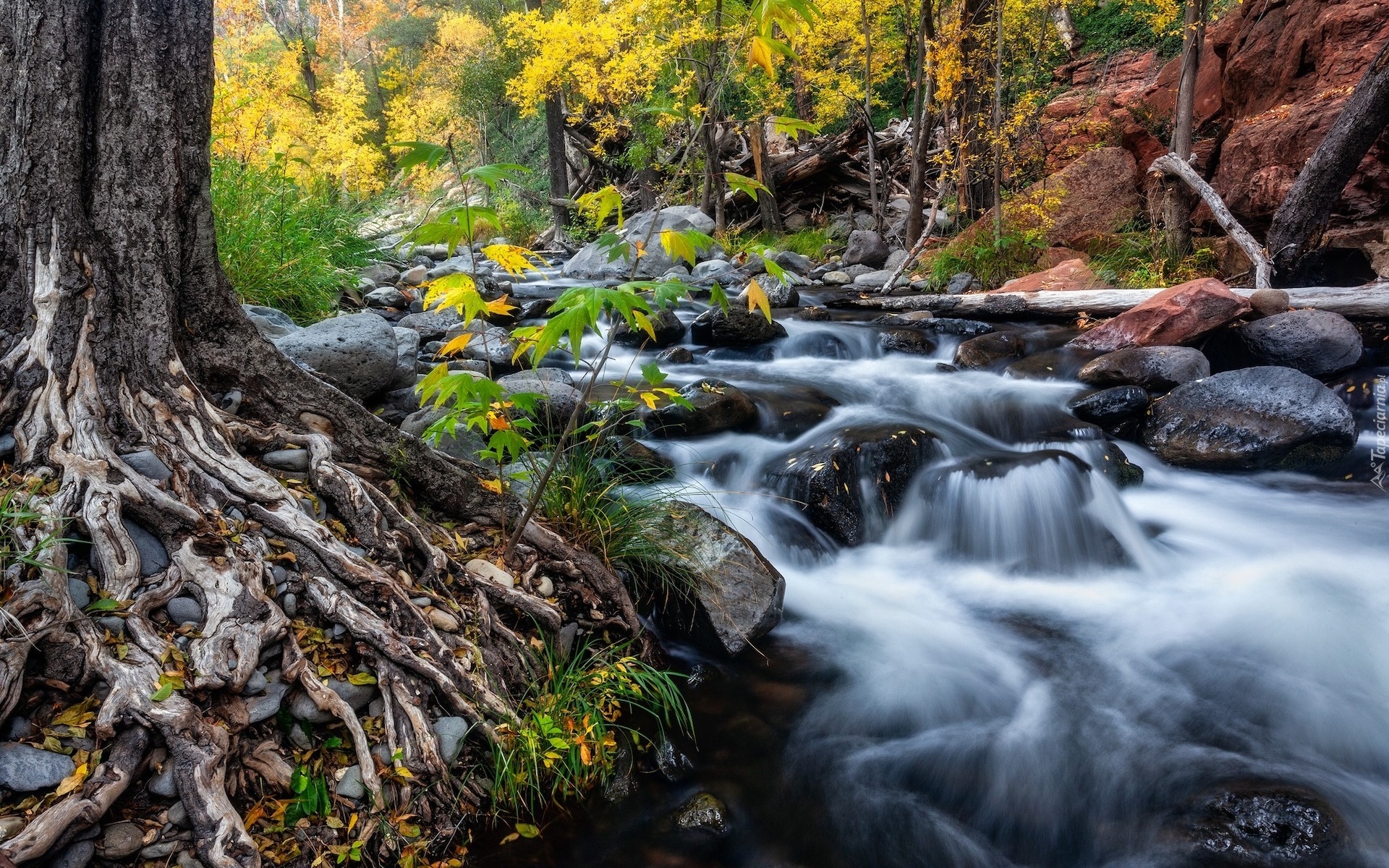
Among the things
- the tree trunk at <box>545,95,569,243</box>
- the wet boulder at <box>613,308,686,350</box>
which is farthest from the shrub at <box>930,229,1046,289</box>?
the tree trunk at <box>545,95,569,243</box>

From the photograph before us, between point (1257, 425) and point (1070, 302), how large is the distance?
3.60 metres

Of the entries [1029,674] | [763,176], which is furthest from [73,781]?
[763,176]

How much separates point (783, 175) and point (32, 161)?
16.9 meters

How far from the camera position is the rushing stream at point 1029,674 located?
9.03 feet

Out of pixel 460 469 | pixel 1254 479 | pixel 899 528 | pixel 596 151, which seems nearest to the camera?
pixel 460 469

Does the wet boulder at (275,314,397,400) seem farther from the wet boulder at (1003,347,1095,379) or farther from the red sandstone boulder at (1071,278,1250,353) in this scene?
the red sandstone boulder at (1071,278,1250,353)

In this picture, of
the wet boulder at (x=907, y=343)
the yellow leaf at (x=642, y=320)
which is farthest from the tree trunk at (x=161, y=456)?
the wet boulder at (x=907, y=343)

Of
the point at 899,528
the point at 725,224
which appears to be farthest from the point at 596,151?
the point at 899,528

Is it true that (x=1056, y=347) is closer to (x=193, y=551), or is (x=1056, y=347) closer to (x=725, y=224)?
(x=193, y=551)

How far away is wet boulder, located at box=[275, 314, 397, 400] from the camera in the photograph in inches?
184

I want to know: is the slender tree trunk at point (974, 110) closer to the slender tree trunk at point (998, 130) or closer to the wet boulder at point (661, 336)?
the slender tree trunk at point (998, 130)

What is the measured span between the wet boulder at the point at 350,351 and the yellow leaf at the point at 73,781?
320 cm

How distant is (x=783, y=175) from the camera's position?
17.8 meters

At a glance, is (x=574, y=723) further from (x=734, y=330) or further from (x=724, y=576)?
(x=734, y=330)
